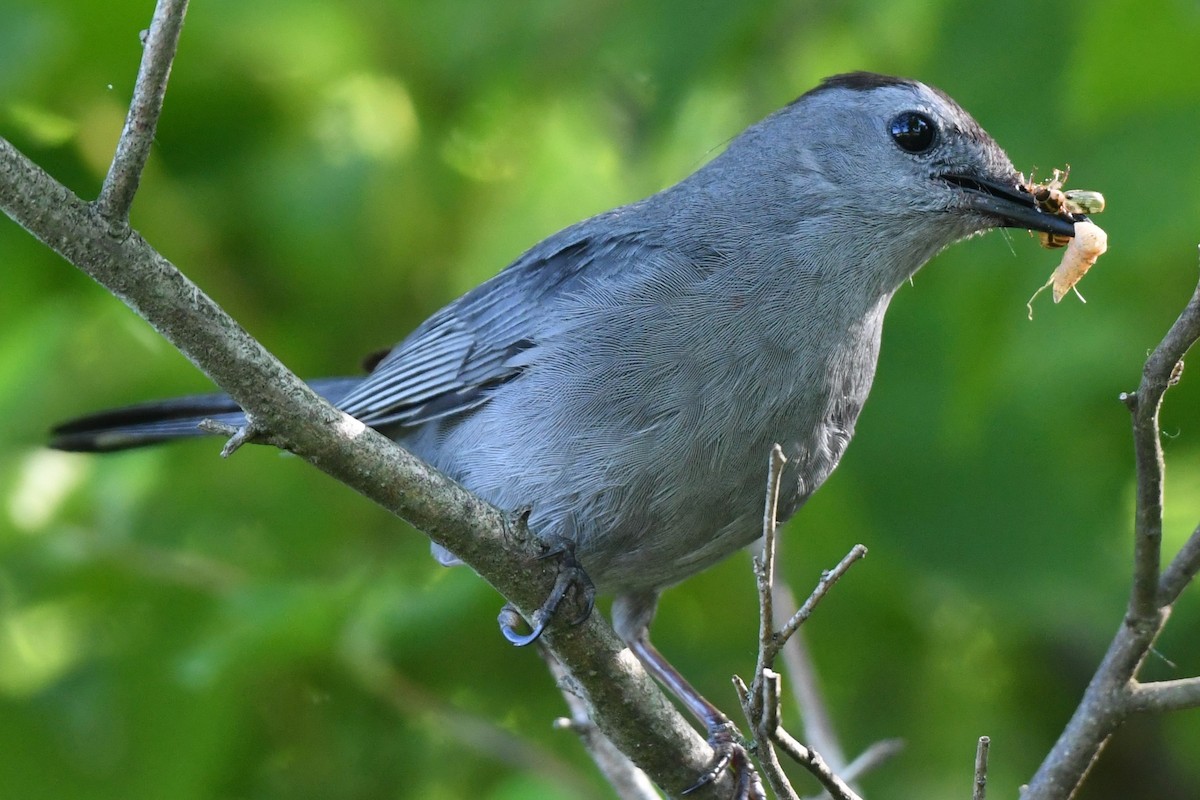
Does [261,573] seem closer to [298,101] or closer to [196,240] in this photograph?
[196,240]

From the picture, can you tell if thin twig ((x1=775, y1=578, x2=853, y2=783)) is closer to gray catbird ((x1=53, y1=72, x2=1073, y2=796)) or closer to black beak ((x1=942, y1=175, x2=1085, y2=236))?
gray catbird ((x1=53, y1=72, x2=1073, y2=796))

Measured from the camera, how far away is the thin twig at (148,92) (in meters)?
2.02

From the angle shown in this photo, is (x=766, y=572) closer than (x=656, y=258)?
Yes

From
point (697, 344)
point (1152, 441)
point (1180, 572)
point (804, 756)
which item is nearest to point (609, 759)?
point (697, 344)

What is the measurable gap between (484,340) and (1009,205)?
145cm

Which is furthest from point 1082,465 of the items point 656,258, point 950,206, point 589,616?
point 589,616

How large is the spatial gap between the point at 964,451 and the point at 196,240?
2786 mm

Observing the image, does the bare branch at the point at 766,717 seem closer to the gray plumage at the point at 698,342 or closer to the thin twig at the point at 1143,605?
the thin twig at the point at 1143,605

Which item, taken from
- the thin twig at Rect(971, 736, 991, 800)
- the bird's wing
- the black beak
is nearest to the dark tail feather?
the bird's wing

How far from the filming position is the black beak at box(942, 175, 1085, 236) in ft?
10.8

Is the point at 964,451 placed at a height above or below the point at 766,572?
above

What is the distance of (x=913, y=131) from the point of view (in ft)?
11.4

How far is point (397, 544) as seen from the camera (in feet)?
14.9

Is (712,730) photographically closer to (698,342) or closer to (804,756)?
(698,342)
